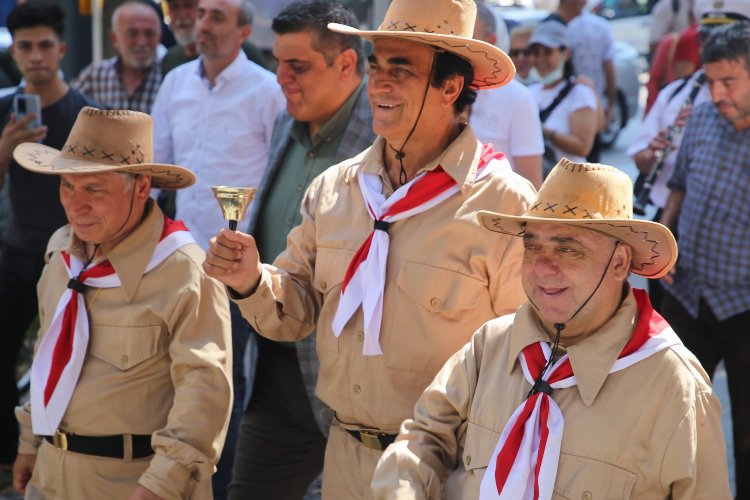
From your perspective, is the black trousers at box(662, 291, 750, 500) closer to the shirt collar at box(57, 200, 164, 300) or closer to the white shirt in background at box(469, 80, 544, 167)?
the white shirt in background at box(469, 80, 544, 167)

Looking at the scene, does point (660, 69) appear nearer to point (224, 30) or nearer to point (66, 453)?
point (224, 30)

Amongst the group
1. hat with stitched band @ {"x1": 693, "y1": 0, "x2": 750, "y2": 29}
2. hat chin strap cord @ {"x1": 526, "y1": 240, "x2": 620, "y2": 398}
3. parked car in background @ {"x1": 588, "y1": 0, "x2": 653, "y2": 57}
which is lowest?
parked car in background @ {"x1": 588, "y1": 0, "x2": 653, "y2": 57}

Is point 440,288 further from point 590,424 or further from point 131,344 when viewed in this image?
point 131,344

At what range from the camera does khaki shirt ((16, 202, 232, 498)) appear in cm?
407

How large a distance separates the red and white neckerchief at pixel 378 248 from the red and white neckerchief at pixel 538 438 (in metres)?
0.71

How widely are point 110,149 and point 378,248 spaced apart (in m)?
1.18

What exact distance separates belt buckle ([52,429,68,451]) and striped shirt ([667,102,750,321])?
291 cm

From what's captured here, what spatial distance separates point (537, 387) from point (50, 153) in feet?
7.56

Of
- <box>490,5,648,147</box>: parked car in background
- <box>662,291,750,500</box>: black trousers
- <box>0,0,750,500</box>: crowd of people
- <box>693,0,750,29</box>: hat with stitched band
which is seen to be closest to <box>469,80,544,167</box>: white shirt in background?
<box>0,0,750,500</box>: crowd of people

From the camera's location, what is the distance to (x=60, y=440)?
4168 millimetres

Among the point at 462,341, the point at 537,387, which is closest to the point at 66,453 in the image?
the point at 462,341

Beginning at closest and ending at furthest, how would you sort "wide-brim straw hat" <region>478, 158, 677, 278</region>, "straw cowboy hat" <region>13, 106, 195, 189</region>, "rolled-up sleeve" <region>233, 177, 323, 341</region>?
"wide-brim straw hat" <region>478, 158, 677, 278</region>
"rolled-up sleeve" <region>233, 177, 323, 341</region>
"straw cowboy hat" <region>13, 106, 195, 189</region>

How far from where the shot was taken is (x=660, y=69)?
9039 millimetres

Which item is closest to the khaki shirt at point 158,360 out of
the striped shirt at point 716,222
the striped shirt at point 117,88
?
the striped shirt at point 716,222
